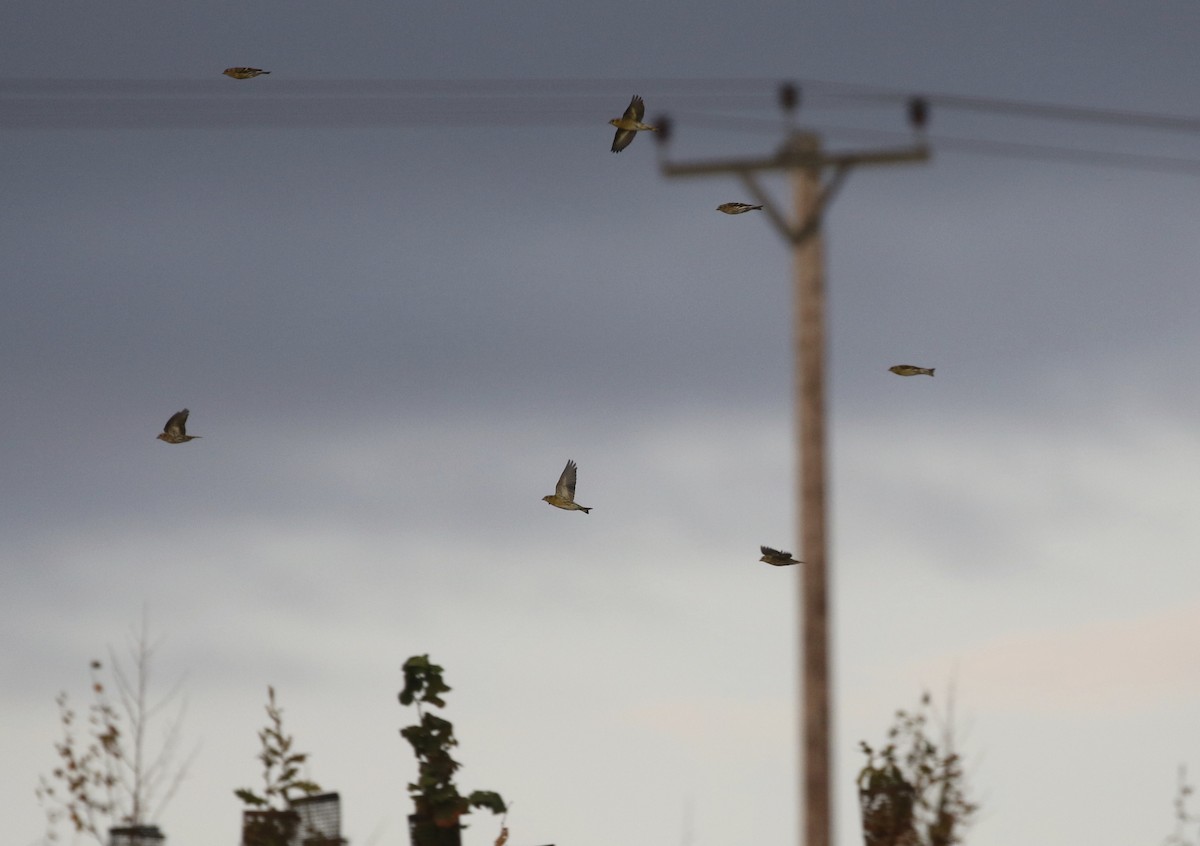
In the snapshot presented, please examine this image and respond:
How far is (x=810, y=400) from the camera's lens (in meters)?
10.9

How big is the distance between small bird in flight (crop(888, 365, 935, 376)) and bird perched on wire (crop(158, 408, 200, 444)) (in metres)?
5.21

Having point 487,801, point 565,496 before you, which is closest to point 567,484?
point 565,496

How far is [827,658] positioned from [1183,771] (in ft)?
16.8

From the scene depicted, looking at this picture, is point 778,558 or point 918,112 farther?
point 918,112

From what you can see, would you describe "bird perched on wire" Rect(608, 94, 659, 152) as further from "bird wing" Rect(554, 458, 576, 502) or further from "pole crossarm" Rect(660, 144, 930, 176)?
"bird wing" Rect(554, 458, 576, 502)

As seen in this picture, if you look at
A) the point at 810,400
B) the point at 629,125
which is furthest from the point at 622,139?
the point at 810,400

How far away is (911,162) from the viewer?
12008mm

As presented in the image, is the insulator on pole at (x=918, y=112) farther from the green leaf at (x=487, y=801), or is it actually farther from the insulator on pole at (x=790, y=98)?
the green leaf at (x=487, y=801)

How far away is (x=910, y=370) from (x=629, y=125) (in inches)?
107

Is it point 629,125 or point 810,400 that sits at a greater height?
point 629,125

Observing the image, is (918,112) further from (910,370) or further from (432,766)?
(432,766)

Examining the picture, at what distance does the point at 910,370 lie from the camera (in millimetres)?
11297

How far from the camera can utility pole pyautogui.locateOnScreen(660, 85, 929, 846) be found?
1053cm

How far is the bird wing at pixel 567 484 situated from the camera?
12164mm
